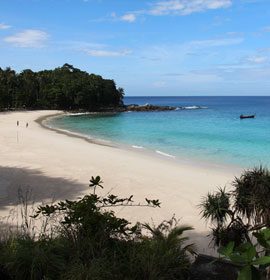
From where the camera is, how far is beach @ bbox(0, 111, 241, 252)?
12117mm

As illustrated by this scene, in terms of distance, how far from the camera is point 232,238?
6113 mm

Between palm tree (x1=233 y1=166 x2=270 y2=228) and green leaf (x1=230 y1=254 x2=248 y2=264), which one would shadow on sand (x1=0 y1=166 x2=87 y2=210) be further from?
green leaf (x1=230 y1=254 x2=248 y2=264)

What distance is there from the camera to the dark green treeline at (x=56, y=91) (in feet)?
296

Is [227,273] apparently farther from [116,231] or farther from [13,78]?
[13,78]

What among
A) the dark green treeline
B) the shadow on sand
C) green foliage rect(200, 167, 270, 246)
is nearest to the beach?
the shadow on sand

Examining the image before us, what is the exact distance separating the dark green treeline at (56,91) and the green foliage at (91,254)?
274ft

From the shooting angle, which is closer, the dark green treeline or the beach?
the beach

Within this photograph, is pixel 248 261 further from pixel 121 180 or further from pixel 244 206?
pixel 121 180

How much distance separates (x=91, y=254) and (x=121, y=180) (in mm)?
11948

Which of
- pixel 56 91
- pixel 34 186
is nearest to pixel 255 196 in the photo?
pixel 34 186

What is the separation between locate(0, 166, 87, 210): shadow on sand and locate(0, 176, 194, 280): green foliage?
7024 mm

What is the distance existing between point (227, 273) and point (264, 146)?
3141cm

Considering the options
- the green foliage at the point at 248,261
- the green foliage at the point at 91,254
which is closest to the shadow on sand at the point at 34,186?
the green foliage at the point at 91,254

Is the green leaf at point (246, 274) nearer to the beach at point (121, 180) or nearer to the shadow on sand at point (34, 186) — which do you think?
the beach at point (121, 180)
